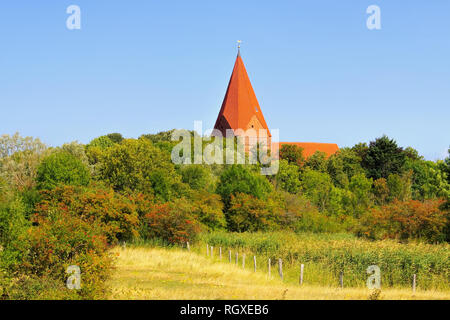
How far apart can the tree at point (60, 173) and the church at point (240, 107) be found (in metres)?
41.6

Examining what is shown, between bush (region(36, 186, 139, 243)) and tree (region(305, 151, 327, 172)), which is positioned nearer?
bush (region(36, 186, 139, 243))

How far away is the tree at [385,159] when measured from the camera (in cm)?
6738

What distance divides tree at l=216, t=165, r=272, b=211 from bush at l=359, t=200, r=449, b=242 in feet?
34.2

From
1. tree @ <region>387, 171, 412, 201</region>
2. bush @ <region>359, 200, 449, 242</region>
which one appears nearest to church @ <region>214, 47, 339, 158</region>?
tree @ <region>387, 171, 412, 201</region>

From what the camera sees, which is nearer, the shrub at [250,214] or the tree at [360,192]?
the shrub at [250,214]

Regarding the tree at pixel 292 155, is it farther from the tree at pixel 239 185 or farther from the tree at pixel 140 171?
the tree at pixel 140 171

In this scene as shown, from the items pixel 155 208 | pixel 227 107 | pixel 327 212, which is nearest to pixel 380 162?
pixel 327 212

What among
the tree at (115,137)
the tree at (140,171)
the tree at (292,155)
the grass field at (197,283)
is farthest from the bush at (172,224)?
the tree at (115,137)

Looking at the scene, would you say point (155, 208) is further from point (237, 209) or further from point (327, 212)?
point (327, 212)

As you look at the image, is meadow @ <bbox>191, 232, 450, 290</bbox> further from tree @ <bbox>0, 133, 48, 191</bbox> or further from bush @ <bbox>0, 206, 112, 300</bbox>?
tree @ <bbox>0, 133, 48, 191</bbox>

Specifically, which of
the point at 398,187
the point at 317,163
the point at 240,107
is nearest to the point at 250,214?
the point at 398,187

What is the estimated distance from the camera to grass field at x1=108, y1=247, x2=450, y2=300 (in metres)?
16.1

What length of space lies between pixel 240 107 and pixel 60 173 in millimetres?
45742

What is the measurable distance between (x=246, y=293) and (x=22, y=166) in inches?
1555
